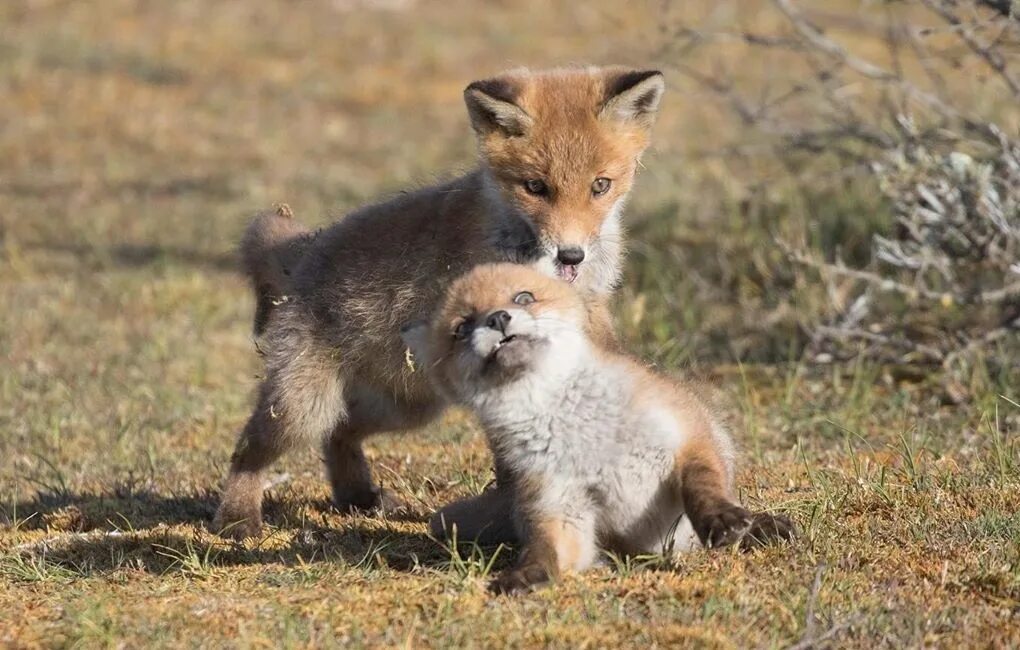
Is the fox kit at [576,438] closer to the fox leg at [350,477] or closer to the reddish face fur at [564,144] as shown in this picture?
the reddish face fur at [564,144]

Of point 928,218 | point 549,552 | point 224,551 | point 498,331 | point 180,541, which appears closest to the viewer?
point 549,552

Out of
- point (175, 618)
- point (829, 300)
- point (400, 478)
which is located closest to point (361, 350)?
point (400, 478)

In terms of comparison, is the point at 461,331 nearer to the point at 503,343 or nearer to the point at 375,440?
the point at 503,343

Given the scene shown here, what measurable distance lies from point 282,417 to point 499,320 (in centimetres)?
171

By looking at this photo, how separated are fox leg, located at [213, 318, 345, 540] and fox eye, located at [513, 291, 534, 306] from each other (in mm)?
1517

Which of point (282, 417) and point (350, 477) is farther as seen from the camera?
point (350, 477)

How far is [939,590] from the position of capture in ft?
14.4

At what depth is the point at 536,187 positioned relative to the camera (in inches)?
232

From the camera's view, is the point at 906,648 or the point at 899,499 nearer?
the point at 906,648

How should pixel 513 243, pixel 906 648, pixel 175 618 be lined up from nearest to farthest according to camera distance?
pixel 906 648 → pixel 175 618 → pixel 513 243

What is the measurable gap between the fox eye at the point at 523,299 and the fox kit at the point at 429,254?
88cm

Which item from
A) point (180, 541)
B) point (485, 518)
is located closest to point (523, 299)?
point (485, 518)

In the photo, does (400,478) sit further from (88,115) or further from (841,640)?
(88,115)

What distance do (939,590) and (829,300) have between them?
441cm
